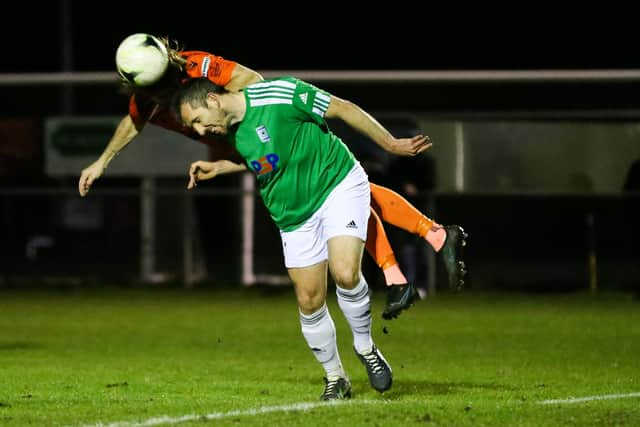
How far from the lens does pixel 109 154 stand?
917 centimetres

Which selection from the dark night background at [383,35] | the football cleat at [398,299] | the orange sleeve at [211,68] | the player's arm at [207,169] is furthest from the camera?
the dark night background at [383,35]

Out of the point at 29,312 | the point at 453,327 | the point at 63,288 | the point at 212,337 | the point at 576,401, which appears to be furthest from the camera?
the point at 63,288

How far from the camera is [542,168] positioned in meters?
19.1

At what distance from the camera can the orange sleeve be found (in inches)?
382

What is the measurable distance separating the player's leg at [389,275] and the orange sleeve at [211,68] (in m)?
1.45

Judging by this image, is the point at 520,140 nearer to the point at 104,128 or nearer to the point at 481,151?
the point at 481,151

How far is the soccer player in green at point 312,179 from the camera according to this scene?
8227mm

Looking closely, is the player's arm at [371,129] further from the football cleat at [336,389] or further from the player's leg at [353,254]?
the football cleat at [336,389]

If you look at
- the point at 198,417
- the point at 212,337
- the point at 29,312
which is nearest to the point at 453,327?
the point at 212,337

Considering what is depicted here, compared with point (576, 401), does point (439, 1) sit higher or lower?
higher

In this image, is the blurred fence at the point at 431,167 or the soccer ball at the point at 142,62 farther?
the blurred fence at the point at 431,167

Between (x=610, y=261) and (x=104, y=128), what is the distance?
14812 millimetres

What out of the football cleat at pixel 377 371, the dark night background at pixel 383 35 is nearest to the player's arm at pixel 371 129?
the football cleat at pixel 377 371

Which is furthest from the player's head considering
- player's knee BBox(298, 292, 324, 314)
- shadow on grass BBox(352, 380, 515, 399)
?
shadow on grass BBox(352, 380, 515, 399)
